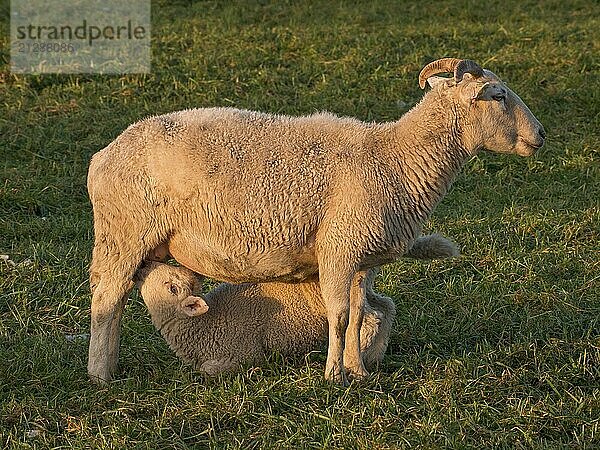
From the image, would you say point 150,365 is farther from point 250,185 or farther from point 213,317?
point 250,185

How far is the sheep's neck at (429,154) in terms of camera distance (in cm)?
568

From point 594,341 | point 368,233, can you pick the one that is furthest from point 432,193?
point 594,341

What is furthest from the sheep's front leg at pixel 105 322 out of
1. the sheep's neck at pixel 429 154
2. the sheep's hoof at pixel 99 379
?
the sheep's neck at pixel 429 154

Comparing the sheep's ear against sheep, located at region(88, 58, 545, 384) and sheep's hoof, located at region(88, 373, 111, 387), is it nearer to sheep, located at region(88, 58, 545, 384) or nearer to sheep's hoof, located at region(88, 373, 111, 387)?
sheep, located at region(88, 58, 545, 384)

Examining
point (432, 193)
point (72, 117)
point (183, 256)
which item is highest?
point (432, 193)

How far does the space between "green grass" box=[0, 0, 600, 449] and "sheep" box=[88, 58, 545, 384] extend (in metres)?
0.41

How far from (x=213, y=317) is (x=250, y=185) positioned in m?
0.90

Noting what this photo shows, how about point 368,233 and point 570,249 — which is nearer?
point 368,233

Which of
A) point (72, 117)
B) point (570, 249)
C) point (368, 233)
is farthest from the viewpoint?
point (72, 117)

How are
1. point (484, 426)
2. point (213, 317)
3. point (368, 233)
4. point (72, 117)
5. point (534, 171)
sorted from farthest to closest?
point (72, 117) → point (534, 171) → point (213, 317) → point (368, 233) → point (484, 426)

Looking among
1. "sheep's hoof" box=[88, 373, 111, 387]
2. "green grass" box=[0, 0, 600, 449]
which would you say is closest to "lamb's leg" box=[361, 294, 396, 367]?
"green grass" box=[0, 0, 600, 449]

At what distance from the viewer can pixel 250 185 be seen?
5.50 metres

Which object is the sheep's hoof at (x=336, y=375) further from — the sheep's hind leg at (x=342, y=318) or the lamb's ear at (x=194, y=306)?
the lamb's ear at (x=194, y=306)

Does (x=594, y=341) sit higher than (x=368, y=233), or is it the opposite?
(x=368, y=233)
